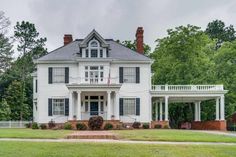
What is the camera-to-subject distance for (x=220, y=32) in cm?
9562

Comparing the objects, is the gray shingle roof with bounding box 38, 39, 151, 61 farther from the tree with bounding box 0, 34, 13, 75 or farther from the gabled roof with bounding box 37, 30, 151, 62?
the tree with bounding box 0, 34, 13, 75

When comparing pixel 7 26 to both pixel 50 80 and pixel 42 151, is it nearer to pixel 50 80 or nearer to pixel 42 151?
pixel 50 80

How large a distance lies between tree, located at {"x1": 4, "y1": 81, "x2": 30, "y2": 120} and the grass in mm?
41678

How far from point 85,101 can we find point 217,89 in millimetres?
12538

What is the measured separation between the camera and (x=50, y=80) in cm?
4353

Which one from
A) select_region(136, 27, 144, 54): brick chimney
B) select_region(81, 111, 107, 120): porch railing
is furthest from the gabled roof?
select_region(81, 111, 107, 120): porch railing

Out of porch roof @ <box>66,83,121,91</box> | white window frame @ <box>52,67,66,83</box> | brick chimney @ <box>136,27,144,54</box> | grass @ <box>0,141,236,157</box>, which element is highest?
brick chimney @ <box>136,27,144,54</box>

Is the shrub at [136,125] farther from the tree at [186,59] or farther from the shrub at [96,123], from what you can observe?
the tree at [186,59]

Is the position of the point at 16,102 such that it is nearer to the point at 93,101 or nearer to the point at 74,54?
the point at 74,54

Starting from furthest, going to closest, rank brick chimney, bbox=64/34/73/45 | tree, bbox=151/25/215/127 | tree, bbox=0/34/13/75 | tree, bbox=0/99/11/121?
tree, bbox=0/34/13/75, tree, bbox=0/99/11/121, tree, bbox=151/25/215/127, brick chimney, bbox=64/34/73/45

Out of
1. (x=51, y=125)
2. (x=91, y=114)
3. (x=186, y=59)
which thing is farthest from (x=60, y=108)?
(x=186, y=59)

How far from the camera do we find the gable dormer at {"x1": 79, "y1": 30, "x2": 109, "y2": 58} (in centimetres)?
4356

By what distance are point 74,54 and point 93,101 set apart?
4749mm

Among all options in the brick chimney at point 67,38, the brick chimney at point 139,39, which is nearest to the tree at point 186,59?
the brick chimney at point 139,39
